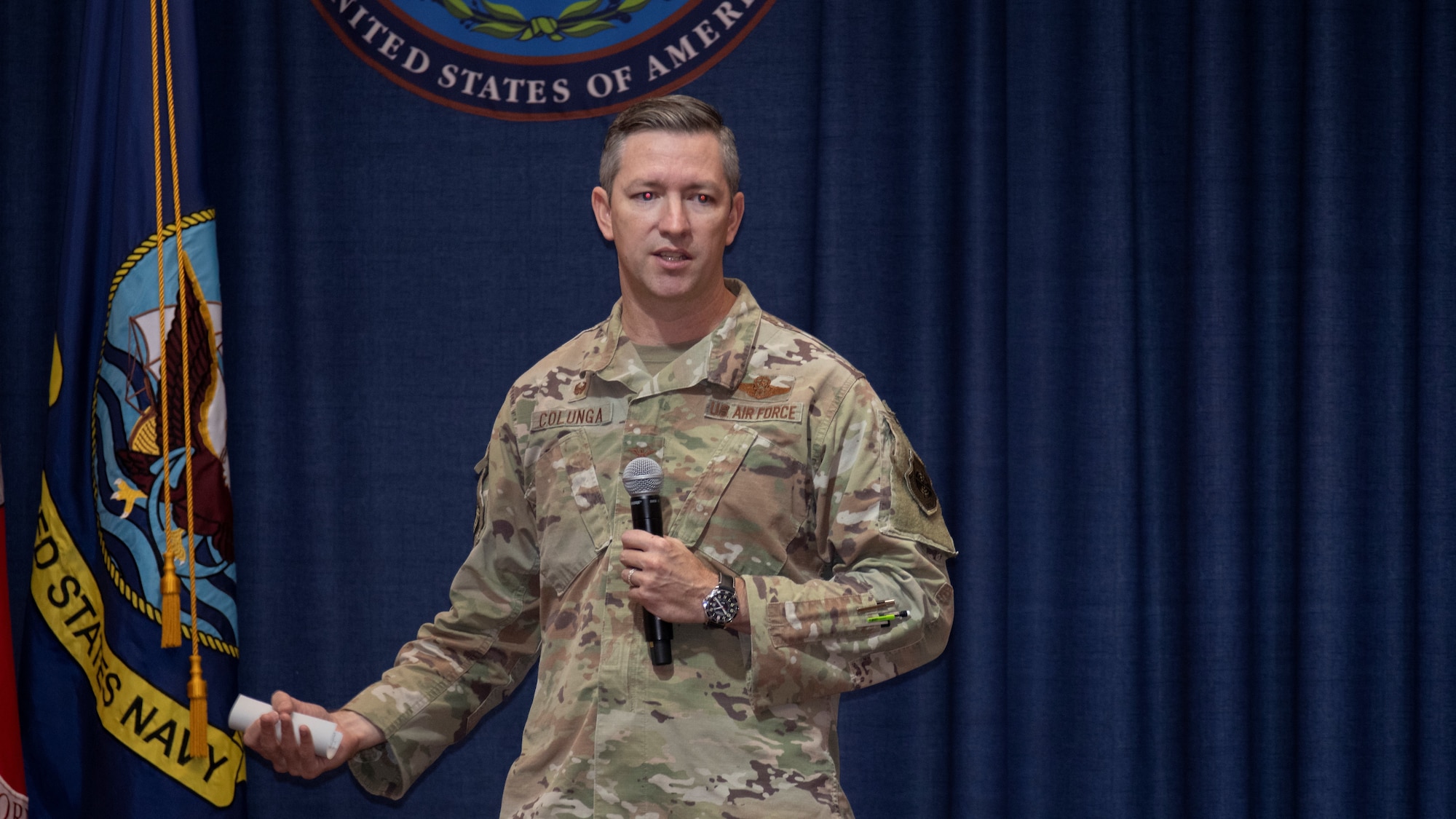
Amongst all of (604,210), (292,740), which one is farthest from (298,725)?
(604,210)

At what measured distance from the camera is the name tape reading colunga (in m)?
2.41

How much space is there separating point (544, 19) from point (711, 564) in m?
1.57

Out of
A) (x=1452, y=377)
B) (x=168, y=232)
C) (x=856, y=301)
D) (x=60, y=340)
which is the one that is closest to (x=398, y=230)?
(x=168, y=232)

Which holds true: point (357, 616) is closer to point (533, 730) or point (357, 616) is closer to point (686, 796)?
point (533, 730)

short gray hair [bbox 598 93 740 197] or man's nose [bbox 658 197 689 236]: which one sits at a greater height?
short gray hair [bbox 598 93 740 197]

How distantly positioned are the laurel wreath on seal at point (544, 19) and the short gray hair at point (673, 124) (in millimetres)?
985

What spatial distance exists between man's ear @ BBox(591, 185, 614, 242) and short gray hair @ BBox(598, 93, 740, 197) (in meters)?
0.02

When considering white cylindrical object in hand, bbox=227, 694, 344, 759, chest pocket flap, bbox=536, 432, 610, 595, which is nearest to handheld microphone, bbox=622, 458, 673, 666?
chest pocket flap, bbox=536, 432, 610, 595

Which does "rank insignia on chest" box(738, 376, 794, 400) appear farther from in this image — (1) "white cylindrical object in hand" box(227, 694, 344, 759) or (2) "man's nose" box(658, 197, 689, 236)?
(1) "white cylindrical object in hand" box(227, 694, 344, 759)

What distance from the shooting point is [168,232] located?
8.10 ft

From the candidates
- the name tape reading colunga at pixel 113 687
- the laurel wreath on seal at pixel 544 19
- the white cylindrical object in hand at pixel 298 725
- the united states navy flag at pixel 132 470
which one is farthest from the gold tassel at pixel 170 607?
the laurel wreath on seal at pixel 544 19

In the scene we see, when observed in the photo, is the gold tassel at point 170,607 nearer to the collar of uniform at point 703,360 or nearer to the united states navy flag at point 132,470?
the united states navy flag at point 132,470

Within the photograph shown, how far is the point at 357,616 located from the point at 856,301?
51.0 inches

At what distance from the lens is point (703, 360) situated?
184 cm
